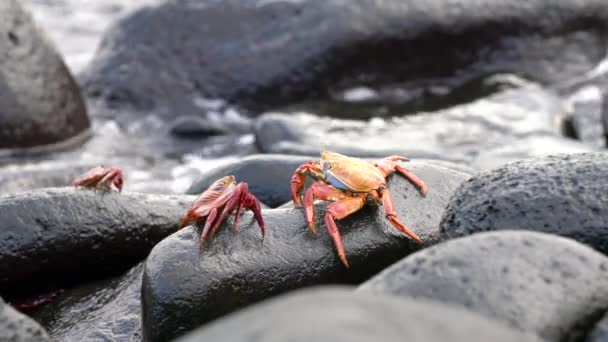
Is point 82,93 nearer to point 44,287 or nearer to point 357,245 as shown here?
point 44,287

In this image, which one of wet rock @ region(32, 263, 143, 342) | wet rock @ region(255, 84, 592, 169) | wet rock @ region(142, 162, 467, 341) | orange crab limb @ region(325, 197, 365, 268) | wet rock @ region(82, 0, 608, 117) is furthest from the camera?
wet rock @ region(82, 0, 608, 117)

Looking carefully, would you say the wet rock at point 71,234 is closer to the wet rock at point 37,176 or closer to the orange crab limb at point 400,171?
the orange crab limb at point 400,171

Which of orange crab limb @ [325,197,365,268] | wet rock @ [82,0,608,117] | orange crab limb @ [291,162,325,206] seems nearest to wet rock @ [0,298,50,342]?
orange crab limb @ [325,197,365,268]

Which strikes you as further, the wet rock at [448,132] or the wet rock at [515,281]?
the wet rock at [448,132]

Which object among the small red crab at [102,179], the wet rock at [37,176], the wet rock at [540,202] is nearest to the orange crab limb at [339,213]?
the wet rock at [540,202]

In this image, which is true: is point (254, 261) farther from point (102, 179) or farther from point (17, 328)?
point (102, 179)

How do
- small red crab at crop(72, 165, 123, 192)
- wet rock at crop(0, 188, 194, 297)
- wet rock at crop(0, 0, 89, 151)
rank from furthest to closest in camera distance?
wet rock at crop(0, 0, 89, 151) < small red crab at crop(72, 165, 123, 192) < wet rock at crop(0, 188, 194, 297)

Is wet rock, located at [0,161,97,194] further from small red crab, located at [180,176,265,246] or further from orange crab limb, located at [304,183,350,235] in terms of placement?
orange crab limb, located at [304,183,350,235]
